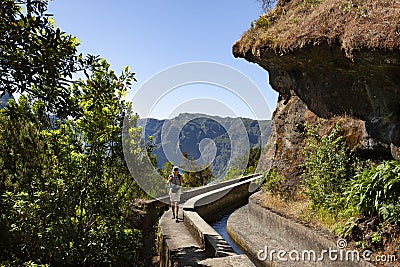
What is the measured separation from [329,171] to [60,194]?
5.10 metres

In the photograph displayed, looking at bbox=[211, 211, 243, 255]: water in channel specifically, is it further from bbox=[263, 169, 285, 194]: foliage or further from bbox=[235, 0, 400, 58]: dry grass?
bbox=[235, 0, 400, 58]: dry grass

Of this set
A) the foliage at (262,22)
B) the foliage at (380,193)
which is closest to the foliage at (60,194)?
the foliage at (380,193)

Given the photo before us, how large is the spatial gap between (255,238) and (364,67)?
450cm

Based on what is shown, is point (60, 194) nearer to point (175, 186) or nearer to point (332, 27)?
point (175, 186)

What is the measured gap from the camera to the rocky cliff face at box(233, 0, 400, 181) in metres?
6.25

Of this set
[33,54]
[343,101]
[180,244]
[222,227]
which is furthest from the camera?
[222,227]

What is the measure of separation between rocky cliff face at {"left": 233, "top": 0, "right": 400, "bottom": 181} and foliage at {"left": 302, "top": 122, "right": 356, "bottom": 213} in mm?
384

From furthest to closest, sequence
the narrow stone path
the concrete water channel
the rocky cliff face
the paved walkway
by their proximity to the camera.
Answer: the rocky cliff face, the narrow stone path, the concrete water channel, the paved walkway

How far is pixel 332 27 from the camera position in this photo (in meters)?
7.06

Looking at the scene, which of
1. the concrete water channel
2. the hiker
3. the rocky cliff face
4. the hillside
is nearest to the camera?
the concrete water channel

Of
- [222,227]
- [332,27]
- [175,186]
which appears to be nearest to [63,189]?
[175,186]

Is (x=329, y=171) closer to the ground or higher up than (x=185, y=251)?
higher up

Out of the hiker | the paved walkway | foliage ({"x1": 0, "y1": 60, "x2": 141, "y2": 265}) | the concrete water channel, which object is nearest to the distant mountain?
the hiker

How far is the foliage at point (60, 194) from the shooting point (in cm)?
469
